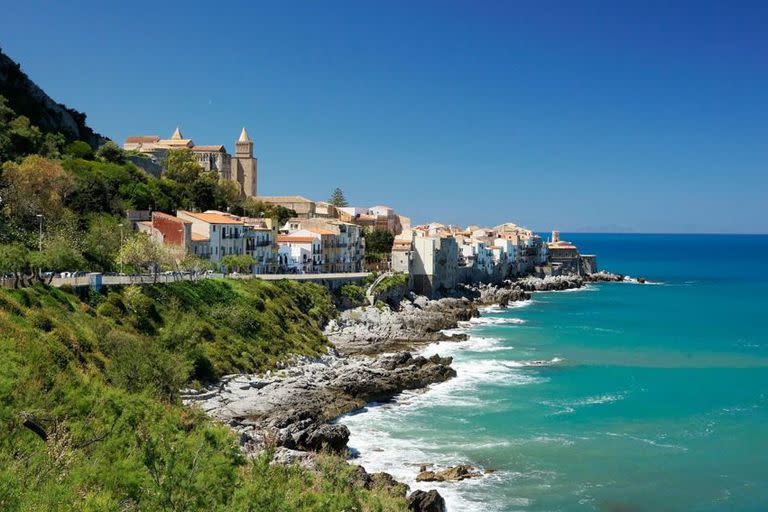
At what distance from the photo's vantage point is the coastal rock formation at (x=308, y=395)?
89.7ft

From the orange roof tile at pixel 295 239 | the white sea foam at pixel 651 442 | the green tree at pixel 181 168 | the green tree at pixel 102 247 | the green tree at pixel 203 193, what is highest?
the green tree at pixel 181 168

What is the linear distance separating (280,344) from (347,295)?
19703 millimetres

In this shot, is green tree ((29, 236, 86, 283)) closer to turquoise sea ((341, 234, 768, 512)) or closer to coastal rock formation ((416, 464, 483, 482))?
turquoise sea ((341, 234, 768, 512))

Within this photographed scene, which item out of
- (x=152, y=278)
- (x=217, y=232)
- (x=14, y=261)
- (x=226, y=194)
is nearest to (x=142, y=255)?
(x=152, y=278)

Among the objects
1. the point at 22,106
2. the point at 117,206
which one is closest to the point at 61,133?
the point at 22,106

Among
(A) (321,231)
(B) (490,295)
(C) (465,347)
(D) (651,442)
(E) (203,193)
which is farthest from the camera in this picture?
(B) (490,295)

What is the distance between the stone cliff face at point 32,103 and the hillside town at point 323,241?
858cm

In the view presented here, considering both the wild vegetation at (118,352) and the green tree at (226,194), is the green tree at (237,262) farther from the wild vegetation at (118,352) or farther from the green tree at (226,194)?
the green tree at (226,194)

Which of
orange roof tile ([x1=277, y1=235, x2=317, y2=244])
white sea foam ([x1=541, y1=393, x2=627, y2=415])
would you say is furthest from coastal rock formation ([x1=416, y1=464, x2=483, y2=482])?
orange roof tile ([x1=277, y1=235, x2=317, y2=244])

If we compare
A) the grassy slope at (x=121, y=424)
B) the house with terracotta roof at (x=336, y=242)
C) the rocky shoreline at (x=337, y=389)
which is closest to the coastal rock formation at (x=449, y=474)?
the rocky shoreline at (x=337, y=389)

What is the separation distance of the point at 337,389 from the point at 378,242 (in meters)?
57.8

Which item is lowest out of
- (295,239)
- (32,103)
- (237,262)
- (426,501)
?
(426,501)

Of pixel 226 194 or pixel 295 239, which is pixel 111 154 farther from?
pixel 295 239

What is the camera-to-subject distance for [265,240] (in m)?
65.9
